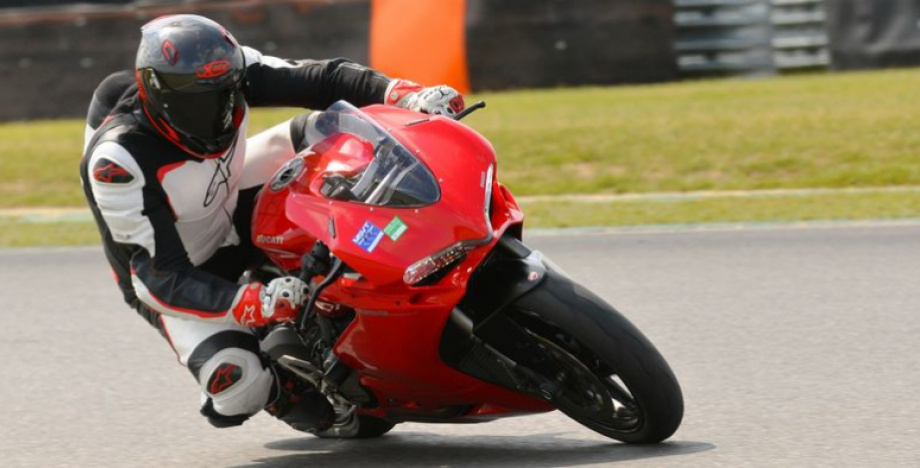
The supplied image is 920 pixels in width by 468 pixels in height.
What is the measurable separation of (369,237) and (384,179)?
0.19m

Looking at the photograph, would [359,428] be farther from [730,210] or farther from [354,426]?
[730,210]

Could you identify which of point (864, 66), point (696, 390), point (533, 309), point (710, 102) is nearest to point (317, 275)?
→ point (533, 309)

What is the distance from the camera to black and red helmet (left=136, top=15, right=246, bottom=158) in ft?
14.3

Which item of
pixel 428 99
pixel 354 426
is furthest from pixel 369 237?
pixel 354 426

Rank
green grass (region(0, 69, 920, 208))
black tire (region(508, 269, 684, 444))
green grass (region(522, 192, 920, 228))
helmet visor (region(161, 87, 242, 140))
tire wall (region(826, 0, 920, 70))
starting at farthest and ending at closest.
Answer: tire wall (region(826, 0, 920, 70)) < green grass (region(0, 69, 920, 208)) < green grass (region(522, 192, 920, 228)) < helmet visor (region(161, 87, 242, 140)) < black tire (region(508, 269, 684, 444))

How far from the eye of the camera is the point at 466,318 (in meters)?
4.19

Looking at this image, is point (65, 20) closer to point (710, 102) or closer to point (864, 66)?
point (710, 102)

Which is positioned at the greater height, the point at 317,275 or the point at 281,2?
the point at 317,275

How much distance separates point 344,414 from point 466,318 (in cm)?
91

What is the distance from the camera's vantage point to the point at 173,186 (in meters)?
4.57

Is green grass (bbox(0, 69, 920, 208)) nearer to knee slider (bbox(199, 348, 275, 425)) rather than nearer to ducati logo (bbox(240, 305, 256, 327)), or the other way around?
knee slider (bbox(199, 348, 275, 425))

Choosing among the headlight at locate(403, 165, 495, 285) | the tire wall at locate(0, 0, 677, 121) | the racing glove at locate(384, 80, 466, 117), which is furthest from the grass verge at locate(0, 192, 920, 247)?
the headlight at locate(403, 165, 495, 285)

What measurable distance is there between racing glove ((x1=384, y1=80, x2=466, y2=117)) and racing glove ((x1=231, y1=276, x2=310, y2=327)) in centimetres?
76

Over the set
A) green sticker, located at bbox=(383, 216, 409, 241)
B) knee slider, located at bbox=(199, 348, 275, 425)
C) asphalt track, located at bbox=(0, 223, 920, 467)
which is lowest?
asphalt track, located at bbox=(0, 223, 920, 467)
